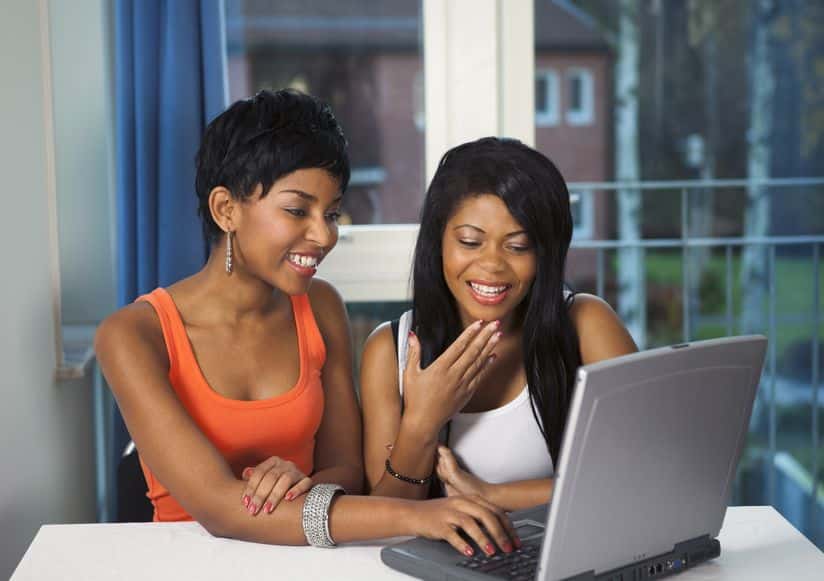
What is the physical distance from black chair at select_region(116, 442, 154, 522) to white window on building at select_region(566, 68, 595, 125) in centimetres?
212

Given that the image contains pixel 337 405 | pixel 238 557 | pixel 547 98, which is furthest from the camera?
pixel 547 98

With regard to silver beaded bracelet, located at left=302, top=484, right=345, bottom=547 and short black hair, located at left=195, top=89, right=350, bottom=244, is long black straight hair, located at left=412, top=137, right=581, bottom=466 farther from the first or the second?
silver beaded bracelet, located at left=302, top=484, right=345, bottom=547

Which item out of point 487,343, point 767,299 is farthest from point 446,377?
point 767,299

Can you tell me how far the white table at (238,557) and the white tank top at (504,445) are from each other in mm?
350

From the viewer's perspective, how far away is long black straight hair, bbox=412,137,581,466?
5.48ft

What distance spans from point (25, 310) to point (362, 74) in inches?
49.0

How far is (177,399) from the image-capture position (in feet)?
5.08

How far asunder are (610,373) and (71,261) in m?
1.74

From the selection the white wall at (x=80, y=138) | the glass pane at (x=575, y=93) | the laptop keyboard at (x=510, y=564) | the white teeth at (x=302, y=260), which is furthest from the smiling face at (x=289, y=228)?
the glass pane at (x=575, y=93)

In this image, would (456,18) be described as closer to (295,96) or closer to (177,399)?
(295,96)

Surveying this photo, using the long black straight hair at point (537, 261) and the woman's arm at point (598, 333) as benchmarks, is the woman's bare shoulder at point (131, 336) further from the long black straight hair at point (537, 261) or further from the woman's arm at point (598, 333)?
the woman's arm at point (598, 333)

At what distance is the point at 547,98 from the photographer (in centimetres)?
345

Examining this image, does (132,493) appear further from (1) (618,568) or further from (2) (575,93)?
(2) (575,93)

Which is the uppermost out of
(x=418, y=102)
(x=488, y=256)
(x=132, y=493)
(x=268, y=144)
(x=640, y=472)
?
(x=418, y=102)
